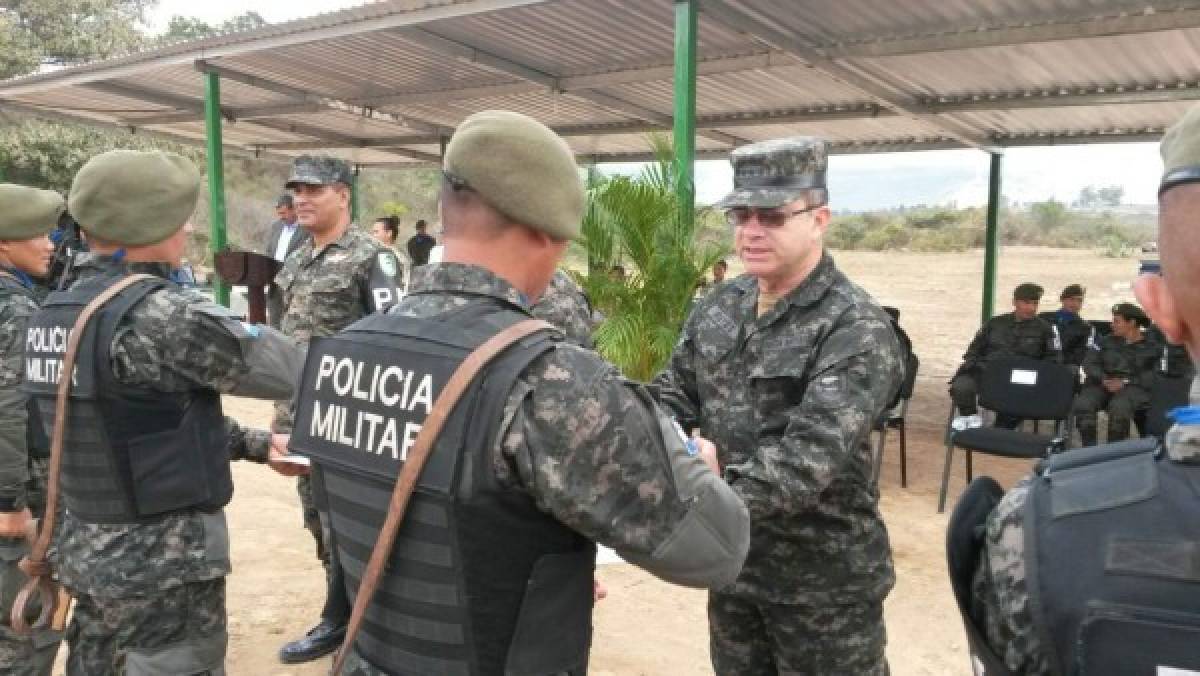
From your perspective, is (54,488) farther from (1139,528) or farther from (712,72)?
(712,72)

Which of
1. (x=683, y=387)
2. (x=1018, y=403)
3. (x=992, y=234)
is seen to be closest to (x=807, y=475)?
(x=683, y=387)

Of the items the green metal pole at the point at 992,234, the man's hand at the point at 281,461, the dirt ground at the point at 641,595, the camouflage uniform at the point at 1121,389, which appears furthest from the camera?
the green metal pole at the point at 992,234

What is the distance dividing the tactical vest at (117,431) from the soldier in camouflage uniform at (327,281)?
1.55 meters

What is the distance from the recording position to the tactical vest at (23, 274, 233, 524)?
2.04 meters

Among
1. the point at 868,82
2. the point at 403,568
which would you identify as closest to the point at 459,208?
the point at 403,568

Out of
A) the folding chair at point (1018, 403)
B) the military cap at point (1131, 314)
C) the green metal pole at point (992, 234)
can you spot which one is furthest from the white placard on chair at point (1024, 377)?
the green metal pole at point (992, 234)

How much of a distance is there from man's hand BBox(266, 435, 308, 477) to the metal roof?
436cm

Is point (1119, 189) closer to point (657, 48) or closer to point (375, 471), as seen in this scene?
point (657, 48)

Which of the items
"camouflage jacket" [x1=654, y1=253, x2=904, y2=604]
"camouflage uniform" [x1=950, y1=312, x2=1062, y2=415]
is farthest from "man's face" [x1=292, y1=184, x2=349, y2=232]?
"camouflage uniform" [x1=950, y1=312, x2=1062, y2=415]

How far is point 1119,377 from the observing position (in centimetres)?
763

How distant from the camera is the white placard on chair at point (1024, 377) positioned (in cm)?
622

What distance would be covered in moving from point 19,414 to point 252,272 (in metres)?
1.77

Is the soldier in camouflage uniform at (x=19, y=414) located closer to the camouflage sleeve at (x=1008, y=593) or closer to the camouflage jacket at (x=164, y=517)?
the camouflage jacket at (x=164, y=517)

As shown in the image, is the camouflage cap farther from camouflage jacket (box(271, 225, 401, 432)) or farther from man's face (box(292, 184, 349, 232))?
man's face (box(292, 184, 349, 232))
